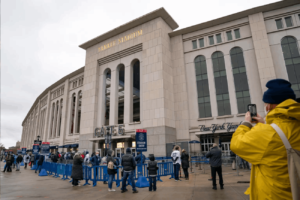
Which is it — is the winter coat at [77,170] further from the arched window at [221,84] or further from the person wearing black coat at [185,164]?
the arched window at [221,84]

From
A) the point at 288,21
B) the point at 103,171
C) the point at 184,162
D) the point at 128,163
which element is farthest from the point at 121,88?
the point at 128,163

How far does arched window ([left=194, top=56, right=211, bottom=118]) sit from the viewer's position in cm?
2597

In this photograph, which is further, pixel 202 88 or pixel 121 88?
pixel 121 88

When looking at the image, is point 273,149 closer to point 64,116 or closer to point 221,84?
point 221,84

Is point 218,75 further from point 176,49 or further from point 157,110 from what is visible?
point 157,110

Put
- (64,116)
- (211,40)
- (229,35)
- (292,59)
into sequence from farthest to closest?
(64,116) → (211,40) → (229,35) → (292,59)

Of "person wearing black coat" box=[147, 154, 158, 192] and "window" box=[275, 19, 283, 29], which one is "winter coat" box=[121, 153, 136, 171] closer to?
"person wearing black coat" box=[147, 154, 158, 192]

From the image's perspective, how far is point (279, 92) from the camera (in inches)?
77.6

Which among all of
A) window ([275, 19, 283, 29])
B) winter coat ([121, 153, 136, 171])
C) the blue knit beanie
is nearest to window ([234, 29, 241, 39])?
window ([275, 19, 283, 29])

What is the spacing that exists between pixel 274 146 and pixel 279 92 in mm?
579

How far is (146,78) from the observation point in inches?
1069

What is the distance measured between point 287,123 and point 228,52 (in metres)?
26.8

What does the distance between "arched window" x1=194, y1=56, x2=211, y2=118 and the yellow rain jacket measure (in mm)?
24772

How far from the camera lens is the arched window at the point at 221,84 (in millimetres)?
25000
